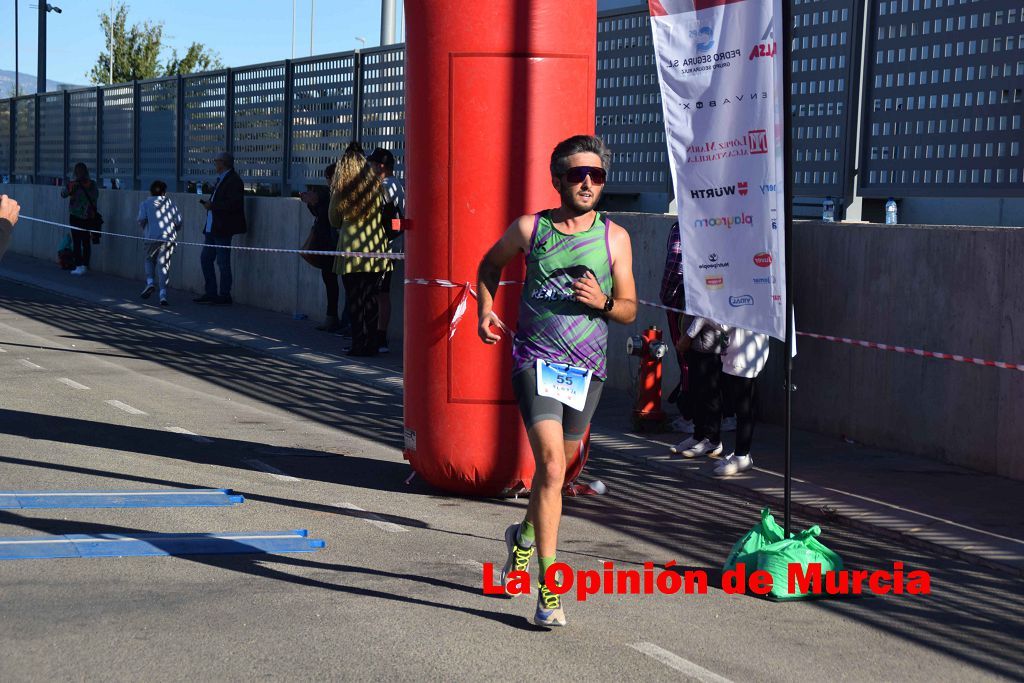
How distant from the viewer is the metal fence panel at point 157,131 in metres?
24.5

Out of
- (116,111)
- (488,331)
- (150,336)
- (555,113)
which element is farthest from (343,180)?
(116,111)

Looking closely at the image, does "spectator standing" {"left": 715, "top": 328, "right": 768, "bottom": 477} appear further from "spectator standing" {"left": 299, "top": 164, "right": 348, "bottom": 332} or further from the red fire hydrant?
"spectator standing" {"left": 299, "top": 164, "right": 348, "bottom": 332}

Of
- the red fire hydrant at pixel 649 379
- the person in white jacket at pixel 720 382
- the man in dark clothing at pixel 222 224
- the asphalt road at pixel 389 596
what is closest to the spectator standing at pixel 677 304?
the red fire hydrant at pixel 649 379

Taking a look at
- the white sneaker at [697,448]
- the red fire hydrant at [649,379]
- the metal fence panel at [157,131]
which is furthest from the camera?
the metal fence panel at [157,131]

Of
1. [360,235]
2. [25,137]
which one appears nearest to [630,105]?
[360,235]

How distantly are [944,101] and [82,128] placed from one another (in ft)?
74.5

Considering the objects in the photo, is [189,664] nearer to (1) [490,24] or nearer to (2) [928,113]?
(1) [490,24]

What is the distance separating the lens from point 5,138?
35500 mm

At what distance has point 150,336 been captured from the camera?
16844 millimetres

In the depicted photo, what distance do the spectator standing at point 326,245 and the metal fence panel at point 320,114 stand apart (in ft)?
4.81

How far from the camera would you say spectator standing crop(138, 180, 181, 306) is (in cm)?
2061

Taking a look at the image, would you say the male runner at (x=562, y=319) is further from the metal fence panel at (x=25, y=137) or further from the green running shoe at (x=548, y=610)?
the metal fence panel at (x=25, y=137)

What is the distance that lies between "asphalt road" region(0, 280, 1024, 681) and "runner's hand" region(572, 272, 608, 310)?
1.24m

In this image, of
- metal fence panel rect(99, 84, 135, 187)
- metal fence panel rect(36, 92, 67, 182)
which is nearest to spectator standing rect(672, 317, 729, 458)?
metal fence panel rect(99, 84, 135, 187)
